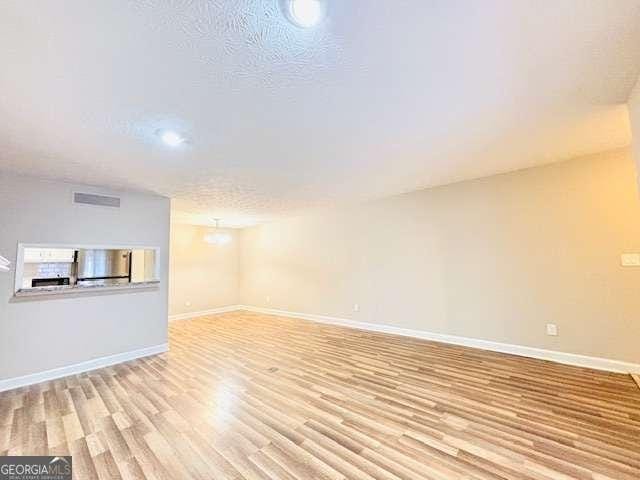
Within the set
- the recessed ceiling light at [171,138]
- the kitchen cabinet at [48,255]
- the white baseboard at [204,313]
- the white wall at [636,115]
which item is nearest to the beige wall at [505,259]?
the white wall at [636,115]

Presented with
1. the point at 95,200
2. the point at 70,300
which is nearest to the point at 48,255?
the point at 70,300

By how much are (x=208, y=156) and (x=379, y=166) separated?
6.46ft

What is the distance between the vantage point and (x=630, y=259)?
124 inches

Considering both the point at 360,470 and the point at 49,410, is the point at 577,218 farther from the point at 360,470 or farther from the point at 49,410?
the point at 49,410

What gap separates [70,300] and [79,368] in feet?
2.85

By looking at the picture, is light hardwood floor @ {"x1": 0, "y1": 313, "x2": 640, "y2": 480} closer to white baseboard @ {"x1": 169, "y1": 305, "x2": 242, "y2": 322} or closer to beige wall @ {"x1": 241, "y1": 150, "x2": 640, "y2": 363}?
beige wall @ {"x1": 241, "y1": 150, "x2": 640, "y2": 363}

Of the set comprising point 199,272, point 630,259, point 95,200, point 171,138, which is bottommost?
point 199,272

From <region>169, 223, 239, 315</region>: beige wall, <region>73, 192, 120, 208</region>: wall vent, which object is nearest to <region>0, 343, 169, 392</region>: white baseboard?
<region>73, 192, 120, 208</region>: wall vent

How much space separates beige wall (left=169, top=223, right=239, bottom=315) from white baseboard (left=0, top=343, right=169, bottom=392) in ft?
8.48

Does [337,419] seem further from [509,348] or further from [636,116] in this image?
[636,116]

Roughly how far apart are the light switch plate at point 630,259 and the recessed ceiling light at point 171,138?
4.82 meters

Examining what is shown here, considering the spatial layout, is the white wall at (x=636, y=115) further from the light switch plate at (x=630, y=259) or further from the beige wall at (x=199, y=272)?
the beige wall at (x=199, y=272)

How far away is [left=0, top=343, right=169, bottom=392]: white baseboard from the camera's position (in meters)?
3.20

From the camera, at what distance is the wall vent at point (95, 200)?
376 cm
